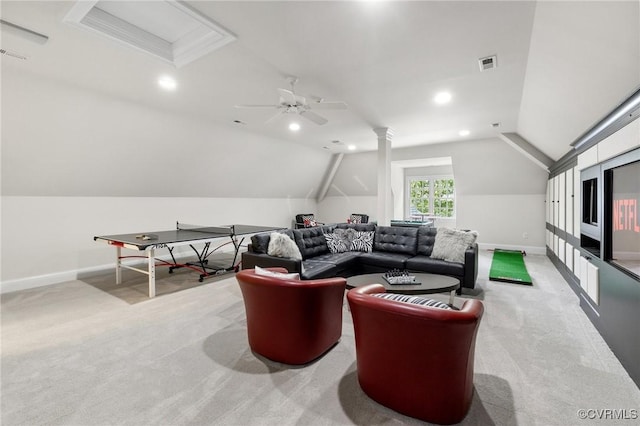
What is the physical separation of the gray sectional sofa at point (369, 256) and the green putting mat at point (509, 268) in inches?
42.9

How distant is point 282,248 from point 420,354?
251 centimetres

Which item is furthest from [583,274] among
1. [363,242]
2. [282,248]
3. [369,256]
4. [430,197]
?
[430,197]

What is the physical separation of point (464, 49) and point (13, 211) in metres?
6.57

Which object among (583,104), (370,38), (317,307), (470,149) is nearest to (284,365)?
(317,307)

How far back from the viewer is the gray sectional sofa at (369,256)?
156 inches

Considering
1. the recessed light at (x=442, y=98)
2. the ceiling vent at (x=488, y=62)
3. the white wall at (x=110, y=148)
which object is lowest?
the white wall at (x=110, y=148)

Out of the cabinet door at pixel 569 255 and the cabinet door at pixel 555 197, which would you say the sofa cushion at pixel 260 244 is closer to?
the cabinet door at pixel 569 255

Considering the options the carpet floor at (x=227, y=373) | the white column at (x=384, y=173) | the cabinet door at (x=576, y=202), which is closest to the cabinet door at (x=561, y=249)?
the cabinet door at (x=576, y=202)

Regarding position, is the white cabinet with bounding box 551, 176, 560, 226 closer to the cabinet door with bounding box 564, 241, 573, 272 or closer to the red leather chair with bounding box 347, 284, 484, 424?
the cabinet door with bounding box 564, 241, 573, 272

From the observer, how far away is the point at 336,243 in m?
5.05

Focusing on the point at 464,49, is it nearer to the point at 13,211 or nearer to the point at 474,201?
the point at 474,201

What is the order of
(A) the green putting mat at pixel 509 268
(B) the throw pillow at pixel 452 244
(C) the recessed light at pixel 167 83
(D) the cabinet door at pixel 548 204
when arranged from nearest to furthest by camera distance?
(C) the recessed light at pixel 167 83 → (B) the throw pillow at pixel 452 244 → (A) the green putting mat at pixel 509 268 → (D) the cabinet door at pixel 548 204

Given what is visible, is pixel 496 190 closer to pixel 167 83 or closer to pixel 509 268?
pixel 509 268

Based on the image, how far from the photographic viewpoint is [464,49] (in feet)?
9.78
